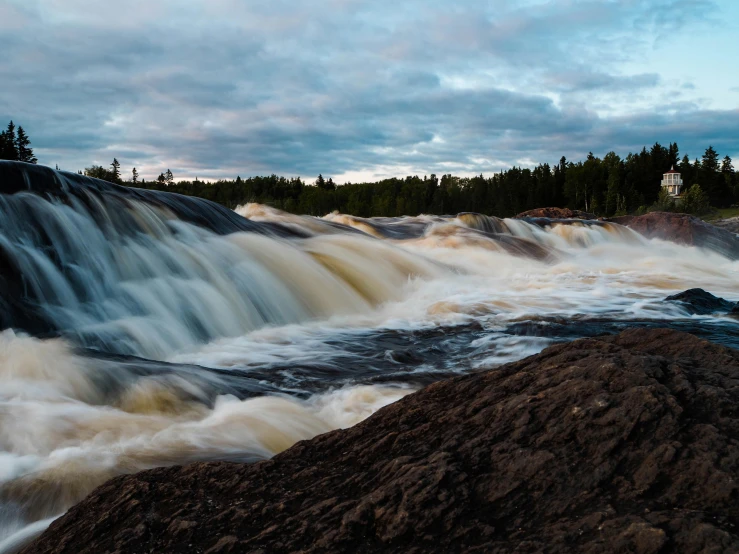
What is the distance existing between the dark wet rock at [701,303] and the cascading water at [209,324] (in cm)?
40

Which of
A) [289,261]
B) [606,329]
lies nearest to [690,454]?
[606,329]

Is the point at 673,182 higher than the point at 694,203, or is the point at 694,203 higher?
the point at 673,182

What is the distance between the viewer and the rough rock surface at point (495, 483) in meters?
2.24

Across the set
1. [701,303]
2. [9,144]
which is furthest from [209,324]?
[9,144]

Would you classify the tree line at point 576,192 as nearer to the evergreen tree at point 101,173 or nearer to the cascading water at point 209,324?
the evergreen tree at point 101,173

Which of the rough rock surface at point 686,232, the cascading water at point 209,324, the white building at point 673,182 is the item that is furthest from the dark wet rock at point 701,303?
the white building at point 673,182

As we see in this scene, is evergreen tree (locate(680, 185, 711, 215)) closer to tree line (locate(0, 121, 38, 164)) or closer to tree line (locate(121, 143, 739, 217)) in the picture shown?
tree line (locate(121, 143, 739, 217))

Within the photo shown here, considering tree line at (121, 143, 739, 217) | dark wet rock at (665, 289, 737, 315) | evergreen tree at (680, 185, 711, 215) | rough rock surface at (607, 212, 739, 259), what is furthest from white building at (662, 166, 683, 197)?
dark wet rock at (665, 289, 737, 315)

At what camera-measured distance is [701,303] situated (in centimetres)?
1142

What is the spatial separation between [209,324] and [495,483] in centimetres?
744

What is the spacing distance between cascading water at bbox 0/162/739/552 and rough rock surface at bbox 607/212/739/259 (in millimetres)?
11873

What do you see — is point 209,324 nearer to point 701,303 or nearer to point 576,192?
point 701,303

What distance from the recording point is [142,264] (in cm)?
989

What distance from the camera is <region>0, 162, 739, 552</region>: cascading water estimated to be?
4746 millimetres
